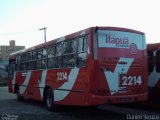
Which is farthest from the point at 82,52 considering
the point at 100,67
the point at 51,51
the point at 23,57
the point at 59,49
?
the point at 23,57

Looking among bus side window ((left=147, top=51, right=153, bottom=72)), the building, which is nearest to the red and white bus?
bus side window ((left=147, top=51, right=153, bottom=72))

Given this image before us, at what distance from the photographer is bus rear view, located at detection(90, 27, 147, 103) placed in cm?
1285

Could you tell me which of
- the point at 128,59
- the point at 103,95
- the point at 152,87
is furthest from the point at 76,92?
the point at 152,87

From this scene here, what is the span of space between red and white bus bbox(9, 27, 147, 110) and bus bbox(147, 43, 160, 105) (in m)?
1.01

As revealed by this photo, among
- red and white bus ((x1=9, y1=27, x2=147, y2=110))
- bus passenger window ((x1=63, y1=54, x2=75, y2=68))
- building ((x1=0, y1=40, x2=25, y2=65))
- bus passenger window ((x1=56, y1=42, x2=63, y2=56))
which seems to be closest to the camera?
red and white bus ((x1=9, y1=27, x2=147, y2=110))

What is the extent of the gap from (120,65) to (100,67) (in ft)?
2.55

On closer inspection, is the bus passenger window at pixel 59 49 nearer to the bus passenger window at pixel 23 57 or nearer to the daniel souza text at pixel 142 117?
the daniel souza text at pixel 142 117

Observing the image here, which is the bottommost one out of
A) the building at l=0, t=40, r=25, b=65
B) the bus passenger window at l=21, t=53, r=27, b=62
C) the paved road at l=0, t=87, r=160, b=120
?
the paved road at l=0, t=87, r=160, b=120

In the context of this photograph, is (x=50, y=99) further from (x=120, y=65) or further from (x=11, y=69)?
(x=11, y=69)

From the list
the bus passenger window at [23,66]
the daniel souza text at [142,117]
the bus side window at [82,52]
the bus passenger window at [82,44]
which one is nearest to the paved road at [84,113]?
the daniel souza text at [142,117]

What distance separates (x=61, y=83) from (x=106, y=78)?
2.62m

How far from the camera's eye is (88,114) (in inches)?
585

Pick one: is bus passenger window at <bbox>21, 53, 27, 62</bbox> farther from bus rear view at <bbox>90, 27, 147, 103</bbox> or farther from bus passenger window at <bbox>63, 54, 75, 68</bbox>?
bus rear view at <bbox>90, 27, 147, 103</bbox>

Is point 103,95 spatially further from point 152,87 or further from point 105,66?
point 152,87
